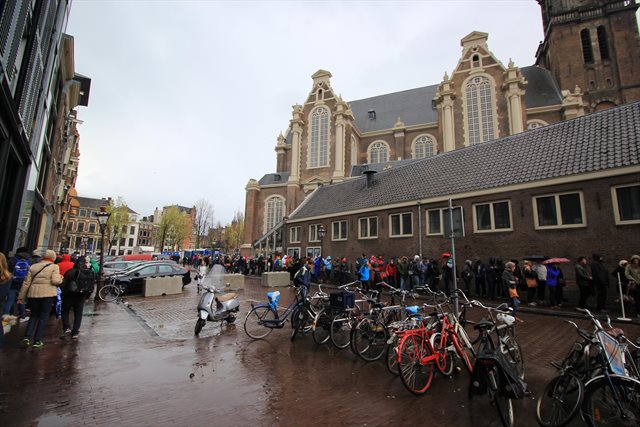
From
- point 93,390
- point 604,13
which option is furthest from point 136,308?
point 604,13

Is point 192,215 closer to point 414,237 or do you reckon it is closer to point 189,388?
point 414,237

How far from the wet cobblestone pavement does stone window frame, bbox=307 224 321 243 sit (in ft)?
58.6

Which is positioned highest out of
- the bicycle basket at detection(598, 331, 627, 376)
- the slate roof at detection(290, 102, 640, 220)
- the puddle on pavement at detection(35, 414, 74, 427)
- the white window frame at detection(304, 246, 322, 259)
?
the slate roof at detection(290, 102, 640, 220)

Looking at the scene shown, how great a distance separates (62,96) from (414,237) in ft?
69.6

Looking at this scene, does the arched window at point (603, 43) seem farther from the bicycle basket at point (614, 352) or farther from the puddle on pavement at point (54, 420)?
the puddle on pavement at point (54, 420)

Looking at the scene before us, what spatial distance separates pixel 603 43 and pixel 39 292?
53356 mm

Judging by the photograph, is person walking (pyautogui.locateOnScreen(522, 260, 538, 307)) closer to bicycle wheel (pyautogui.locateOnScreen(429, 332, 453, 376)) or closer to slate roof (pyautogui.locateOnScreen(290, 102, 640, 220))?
slate roof (pyautogui.locateOnScreen(290, 102, 640, 220))

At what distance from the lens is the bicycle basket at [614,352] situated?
11.6 ft

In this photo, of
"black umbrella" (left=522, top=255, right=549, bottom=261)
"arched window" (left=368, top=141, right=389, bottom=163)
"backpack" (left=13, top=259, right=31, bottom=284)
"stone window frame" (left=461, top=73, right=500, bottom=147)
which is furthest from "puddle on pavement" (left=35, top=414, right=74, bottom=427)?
"arched window" (left=368, top=141, right=389, bottom=163)

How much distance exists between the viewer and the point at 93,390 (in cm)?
433

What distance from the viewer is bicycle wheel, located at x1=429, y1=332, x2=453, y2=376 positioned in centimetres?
486

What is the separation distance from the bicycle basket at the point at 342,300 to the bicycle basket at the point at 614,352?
409 cm

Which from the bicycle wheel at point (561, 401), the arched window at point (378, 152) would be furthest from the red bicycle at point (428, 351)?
the arched window at point (378, 152)

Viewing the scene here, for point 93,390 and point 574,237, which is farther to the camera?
point 574,237
